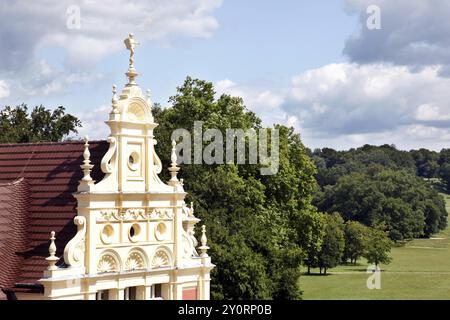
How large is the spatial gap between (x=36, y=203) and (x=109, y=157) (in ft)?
10.6

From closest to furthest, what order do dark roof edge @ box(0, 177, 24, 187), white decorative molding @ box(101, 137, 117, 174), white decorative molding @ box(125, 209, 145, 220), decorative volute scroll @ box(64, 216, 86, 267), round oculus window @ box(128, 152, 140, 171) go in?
decorative volute scroll @ box(64, 216, 86, 267), white decorative molding @ box(101, 137, 117, 174), white decorative molding @ box(125, 209, 145, 220), round oculus window @ box(128, 152, 140, 171), dark roof edge @ box(0, 177, 24, 187)

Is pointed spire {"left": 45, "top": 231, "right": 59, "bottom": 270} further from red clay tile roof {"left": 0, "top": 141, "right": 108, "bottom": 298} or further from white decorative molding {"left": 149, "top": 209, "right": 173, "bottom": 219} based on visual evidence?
white decorative molding {"left": 149, "top": 209, "right": 173, "bottom": 219}

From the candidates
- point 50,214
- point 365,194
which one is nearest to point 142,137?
point 50,214

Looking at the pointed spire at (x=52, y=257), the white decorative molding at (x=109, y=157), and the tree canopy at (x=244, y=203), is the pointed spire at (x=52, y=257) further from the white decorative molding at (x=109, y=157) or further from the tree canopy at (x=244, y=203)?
the tree canopy at (x=244, y=203)

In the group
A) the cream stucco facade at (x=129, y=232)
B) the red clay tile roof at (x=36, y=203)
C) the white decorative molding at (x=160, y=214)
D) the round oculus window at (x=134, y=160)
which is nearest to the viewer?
the cream stucco facade at (x=129, y=232)

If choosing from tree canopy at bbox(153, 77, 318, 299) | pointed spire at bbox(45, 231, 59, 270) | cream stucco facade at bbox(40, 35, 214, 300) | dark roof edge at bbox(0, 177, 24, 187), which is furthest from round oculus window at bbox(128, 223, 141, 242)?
tree canopy at bbox(153, 77, 318, 299)

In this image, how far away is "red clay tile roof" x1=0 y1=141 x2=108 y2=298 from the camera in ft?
93.5

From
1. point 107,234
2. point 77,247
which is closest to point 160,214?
point 107,234

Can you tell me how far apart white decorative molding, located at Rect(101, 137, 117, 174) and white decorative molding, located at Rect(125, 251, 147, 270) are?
287 centimetres

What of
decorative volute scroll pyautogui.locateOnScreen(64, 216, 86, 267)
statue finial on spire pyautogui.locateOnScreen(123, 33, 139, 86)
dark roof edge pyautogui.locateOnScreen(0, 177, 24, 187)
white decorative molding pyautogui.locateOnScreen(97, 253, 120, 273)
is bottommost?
white decorative molding pyautogui.locateOnScreen(97, 253, 120, 273)

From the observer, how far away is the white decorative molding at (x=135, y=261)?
96.2 ft

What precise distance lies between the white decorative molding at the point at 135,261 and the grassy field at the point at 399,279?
61.2 meters

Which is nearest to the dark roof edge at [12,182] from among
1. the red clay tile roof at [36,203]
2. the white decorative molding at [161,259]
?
the red clay tile roof at [36,203]

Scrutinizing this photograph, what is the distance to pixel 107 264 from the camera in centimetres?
2859
